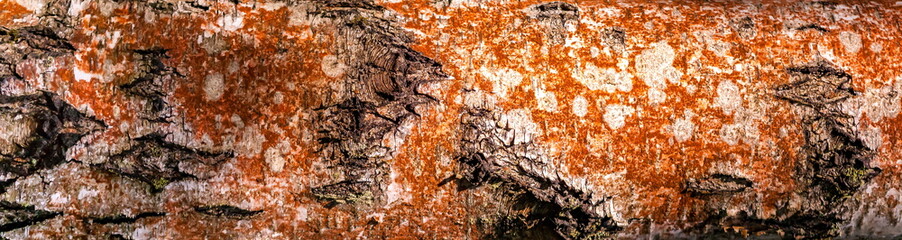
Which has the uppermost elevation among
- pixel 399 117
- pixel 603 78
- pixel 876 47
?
pixel 876 47

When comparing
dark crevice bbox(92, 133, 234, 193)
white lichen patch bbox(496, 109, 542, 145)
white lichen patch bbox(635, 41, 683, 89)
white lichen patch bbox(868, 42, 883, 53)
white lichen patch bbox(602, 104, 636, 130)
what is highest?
white lichen patch bbox(868, 42, 883, 53)

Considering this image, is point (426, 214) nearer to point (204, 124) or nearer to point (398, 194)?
point (398, 194)

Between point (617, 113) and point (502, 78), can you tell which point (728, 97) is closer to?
point (617, 113)

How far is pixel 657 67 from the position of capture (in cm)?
132

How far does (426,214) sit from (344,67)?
0.35 metres

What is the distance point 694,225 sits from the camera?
4.62 ft

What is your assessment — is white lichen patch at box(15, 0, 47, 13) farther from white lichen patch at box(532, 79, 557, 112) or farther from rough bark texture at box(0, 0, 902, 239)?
white lichen patch at box(532, 79, 557, 112)

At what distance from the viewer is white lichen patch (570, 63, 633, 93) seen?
130cm

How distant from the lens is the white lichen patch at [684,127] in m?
1.31

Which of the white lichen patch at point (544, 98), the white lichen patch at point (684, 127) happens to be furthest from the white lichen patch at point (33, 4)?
the white lichen patch at point (684, 127)

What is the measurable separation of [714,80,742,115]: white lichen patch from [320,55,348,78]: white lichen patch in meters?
0.77

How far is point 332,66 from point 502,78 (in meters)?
0.34

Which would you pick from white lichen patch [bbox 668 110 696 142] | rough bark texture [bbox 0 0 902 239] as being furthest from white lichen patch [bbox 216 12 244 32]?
white lichen patch [bbox 668 110 696 142]

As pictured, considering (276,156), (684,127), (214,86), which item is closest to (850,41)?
(684,127)
